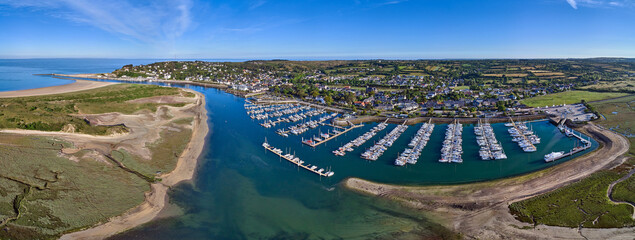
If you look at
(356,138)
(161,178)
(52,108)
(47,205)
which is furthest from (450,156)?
(52,108)

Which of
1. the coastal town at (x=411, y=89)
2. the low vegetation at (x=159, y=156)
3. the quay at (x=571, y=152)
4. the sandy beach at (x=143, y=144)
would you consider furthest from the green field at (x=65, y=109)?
the quay at (x=571, y=152)

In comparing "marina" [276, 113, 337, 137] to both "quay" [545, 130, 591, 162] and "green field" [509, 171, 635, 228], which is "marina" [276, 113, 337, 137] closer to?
"green field" [509, 171, 635, 228]

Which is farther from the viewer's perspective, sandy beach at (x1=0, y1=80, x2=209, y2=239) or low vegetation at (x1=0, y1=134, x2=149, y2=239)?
sandy beach at (x1=0, y1=80, x2=209, y2=239)

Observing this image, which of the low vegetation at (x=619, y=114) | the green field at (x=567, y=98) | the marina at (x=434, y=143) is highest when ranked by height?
the green field at (x=567, y=98)

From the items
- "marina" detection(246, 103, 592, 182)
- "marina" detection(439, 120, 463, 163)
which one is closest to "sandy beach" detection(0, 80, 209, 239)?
"marina" detection(246, 103, 592, 182)

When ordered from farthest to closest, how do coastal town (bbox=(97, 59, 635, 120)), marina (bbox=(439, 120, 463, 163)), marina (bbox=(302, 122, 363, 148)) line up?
coastal town (bbox=(97, 59, 635, 120)), marina (bbox=(302, 122, 363, 148)), marina (bbox=(439, 120, 463, 163))

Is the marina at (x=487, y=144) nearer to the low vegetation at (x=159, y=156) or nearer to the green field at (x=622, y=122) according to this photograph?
the green field at (x=622, y=122)

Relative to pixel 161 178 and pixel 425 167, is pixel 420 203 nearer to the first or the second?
pixel 425 167
